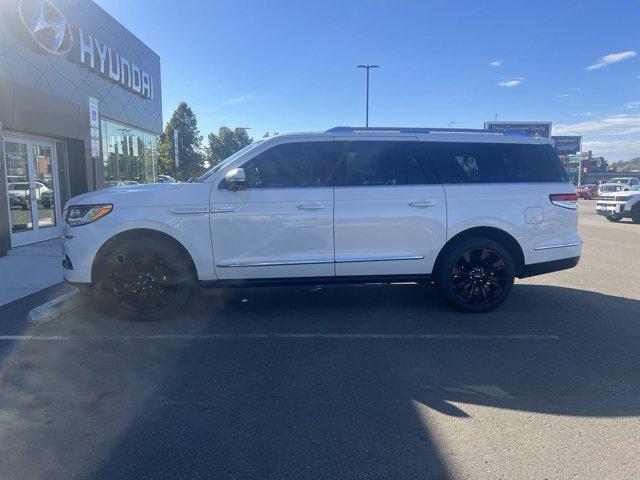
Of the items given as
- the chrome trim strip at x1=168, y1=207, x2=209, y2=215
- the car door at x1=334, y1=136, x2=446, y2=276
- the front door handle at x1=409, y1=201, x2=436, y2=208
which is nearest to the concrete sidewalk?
the chrome trim strip at x1=168, y1=207, x2=209, y2=215

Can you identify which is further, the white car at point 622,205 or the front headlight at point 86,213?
the white car at point 622,205

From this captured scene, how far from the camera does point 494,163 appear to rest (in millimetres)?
5770

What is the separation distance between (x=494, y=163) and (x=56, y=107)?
10324 millimetres

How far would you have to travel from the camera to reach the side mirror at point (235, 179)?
5023mm

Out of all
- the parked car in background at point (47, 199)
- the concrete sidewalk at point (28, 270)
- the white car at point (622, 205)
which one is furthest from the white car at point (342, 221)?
the white car at point (622, 205)

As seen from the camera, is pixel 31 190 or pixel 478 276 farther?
pixel 31 190

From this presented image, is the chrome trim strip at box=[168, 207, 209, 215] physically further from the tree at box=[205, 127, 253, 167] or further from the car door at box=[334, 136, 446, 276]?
the tree at box=[205, 127, 253, 167]

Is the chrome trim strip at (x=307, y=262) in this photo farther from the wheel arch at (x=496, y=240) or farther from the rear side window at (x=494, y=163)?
the rear side window at (x=494, y=163)

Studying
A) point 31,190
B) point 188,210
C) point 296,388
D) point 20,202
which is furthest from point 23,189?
point 296,388

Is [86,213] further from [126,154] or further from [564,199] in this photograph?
[126,154]

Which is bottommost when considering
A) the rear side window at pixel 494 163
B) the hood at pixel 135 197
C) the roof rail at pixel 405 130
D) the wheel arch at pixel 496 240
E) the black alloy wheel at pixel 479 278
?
the black alloy wheel at pixel 479 278

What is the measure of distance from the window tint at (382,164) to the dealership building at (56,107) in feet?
19.9

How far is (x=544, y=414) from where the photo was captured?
3361 millimetres

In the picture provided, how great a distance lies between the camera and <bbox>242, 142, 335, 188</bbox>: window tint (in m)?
5.38
